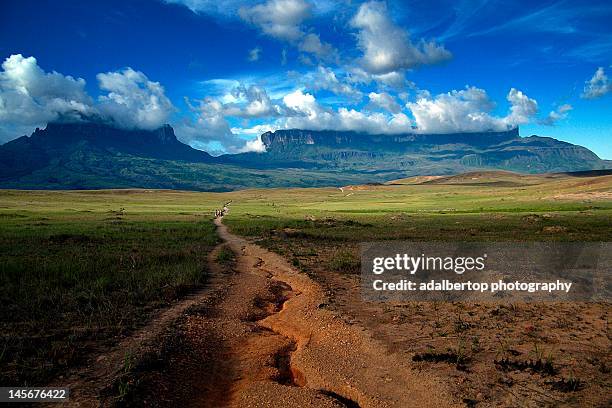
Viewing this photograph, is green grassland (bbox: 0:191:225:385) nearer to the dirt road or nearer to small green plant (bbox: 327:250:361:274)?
the dirt road

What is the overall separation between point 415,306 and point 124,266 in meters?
16.6

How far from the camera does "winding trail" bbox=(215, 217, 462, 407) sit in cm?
882

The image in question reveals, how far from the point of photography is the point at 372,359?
10.8 meters

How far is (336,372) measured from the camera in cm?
1022

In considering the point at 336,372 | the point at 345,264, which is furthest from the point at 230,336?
the point at 345,264

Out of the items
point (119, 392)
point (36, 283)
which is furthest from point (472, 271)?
point (36, 283)

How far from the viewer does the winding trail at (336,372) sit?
8.82 m

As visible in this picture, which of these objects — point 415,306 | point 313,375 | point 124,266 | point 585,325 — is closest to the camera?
point 313,375

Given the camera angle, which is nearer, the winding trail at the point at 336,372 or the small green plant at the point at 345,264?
the winding trail at the point at 336,372

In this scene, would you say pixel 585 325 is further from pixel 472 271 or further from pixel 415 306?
pixel 472 271

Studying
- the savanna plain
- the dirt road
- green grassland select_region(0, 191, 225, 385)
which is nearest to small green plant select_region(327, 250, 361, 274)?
the savanna plain

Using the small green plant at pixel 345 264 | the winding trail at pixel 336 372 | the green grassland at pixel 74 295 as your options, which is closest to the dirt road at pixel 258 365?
the winding trail at pixel 336 372

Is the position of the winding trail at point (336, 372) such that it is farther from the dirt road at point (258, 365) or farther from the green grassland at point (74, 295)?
the green grassland at point (74, 295)

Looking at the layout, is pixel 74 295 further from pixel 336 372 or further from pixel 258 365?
pixel 336 372
